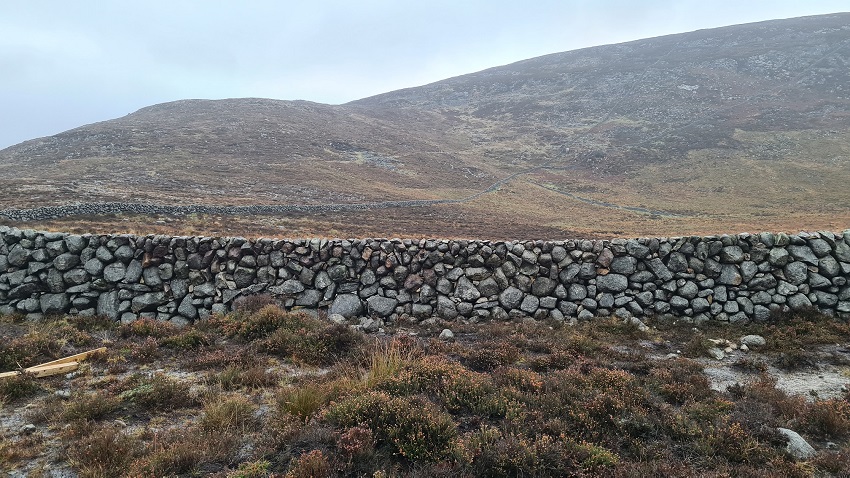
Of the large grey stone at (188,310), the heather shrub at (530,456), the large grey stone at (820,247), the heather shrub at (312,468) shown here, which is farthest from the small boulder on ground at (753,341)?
the large grey stone at (188,310)

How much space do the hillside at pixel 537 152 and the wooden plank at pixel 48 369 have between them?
25.0 meters

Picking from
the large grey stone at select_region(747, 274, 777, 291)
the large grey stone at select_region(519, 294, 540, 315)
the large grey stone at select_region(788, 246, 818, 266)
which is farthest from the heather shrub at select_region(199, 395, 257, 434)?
the large grey stone at select_region(788, 246, 818, 266)

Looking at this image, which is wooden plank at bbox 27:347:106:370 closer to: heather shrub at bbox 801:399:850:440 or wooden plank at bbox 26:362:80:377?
wooden plank at bbox 26:362:80:377

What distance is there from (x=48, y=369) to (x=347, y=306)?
19.0 ft

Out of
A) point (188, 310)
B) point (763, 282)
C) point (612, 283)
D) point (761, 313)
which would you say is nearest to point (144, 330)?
point (188, 310)

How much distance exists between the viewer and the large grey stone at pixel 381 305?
35.4 feet

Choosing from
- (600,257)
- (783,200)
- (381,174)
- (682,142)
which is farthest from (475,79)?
(600,257)

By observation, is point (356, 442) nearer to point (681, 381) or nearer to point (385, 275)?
point (681, 381)

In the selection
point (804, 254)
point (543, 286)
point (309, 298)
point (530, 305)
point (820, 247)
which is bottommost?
point (530, 305)

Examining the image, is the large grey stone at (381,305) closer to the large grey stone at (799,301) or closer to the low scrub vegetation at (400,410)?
the low scrub vegetation at (400,410)

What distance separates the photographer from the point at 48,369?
7.01m

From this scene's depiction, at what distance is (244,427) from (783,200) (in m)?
79.6

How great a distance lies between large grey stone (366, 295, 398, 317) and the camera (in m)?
10.8

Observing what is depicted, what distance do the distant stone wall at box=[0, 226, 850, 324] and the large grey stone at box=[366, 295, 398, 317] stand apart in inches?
1.4
